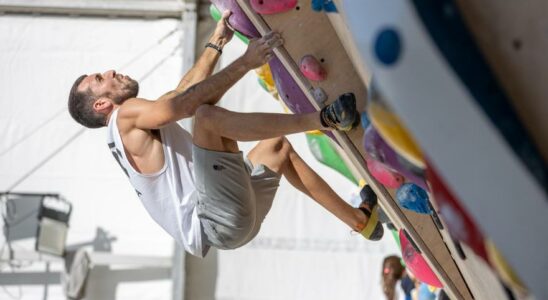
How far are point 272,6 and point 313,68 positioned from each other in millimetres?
162

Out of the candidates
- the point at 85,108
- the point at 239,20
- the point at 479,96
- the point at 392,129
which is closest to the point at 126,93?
the point at 85,108

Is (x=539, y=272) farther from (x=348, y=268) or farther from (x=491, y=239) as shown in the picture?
(x=348, y=268)

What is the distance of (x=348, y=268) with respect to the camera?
173 inches

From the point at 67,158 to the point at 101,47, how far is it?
68 centimetres

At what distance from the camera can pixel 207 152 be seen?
192 cm

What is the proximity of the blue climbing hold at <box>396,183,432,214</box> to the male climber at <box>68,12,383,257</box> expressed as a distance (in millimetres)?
183

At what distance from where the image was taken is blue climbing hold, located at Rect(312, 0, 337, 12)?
1.43m

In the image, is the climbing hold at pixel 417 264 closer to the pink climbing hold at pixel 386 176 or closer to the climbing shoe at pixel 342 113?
the pink climbing hold at pixel 386 176

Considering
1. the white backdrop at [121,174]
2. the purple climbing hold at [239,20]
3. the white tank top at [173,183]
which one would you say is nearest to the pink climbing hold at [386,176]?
the purple climbing hold at [239,20]

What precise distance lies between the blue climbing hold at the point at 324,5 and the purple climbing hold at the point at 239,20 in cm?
40

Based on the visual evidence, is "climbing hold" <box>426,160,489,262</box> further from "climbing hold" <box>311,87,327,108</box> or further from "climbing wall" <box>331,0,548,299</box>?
"climbing hold" <box>311,87,327,108</box>

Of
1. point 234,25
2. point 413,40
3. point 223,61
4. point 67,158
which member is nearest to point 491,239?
point 413,40

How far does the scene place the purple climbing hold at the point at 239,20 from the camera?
195 cm

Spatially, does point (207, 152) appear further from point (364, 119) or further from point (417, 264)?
point (417, 264)
